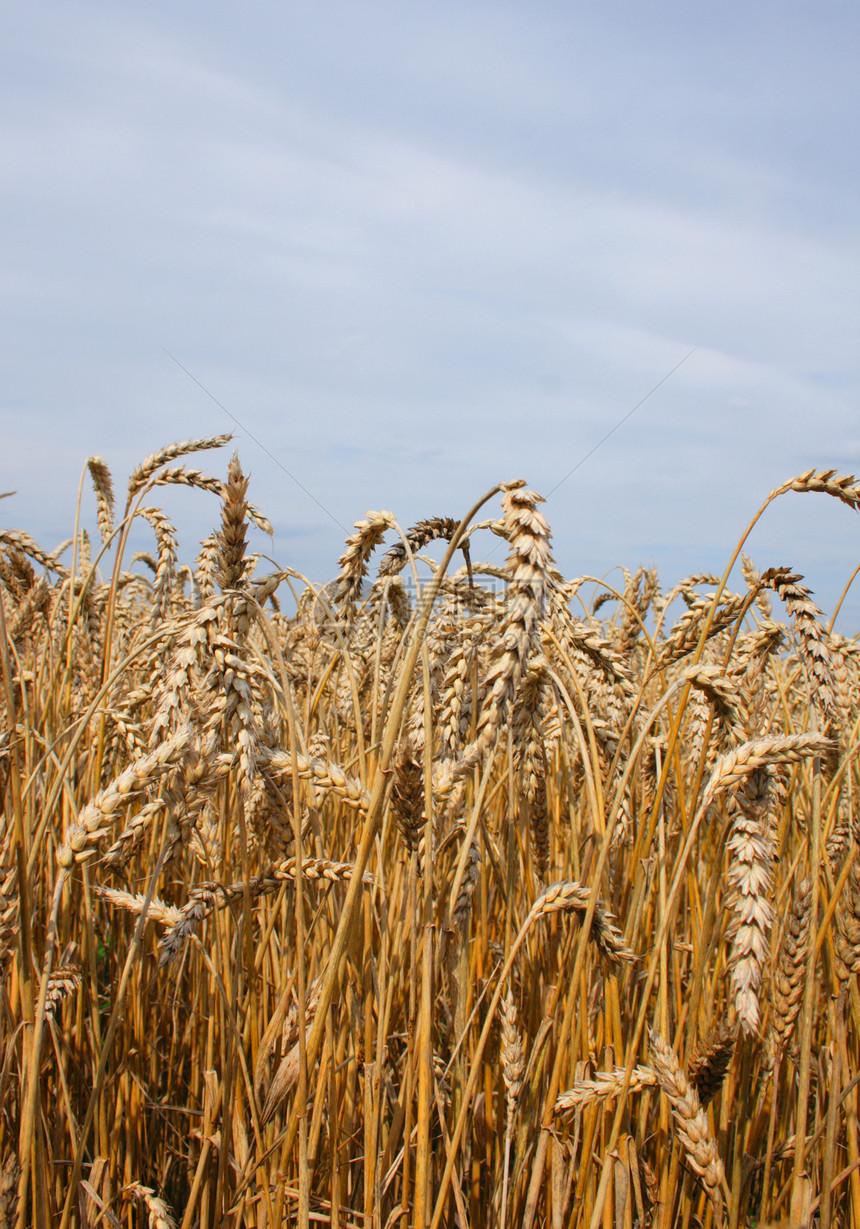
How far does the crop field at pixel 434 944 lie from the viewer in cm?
116

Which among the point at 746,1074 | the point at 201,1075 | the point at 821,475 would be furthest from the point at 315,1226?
the point at 821,475

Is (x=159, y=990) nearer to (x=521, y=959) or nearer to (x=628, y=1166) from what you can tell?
(x=521, y=959)

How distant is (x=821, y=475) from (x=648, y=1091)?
4.01ft

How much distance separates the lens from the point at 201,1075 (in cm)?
205

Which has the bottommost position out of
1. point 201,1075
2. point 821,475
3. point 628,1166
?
point 201,1075

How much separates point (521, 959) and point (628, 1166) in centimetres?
53

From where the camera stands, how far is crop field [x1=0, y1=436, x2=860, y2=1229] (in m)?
1.16

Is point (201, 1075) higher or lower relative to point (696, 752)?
lower

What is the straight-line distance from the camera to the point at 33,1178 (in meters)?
1.10

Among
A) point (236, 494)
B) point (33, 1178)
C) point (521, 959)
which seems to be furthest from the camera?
point (521, 959)

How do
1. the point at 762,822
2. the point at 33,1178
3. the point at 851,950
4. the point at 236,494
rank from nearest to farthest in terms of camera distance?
the point at 33,1178, the point at 236,494, the point at 762,822, the point at 851,950

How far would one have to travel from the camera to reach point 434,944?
1387mm

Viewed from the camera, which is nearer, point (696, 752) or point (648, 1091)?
point (648, 1091)

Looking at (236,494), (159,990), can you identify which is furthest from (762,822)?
(159,990)
